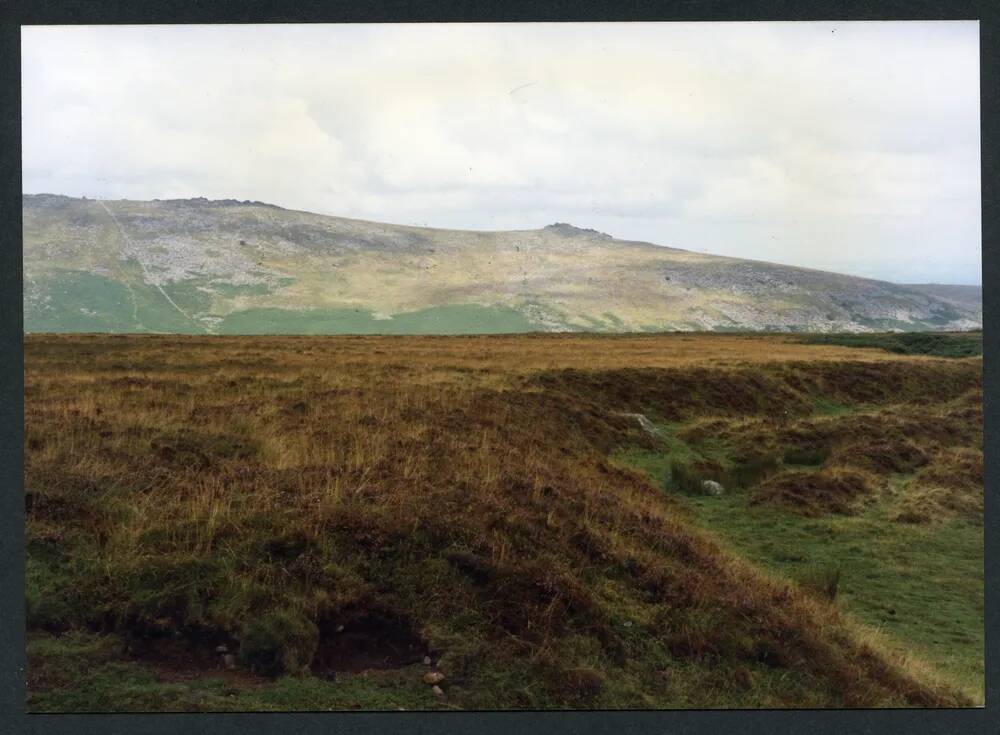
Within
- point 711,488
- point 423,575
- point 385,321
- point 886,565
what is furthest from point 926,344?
point 385,321

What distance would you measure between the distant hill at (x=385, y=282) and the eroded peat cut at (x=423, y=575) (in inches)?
2675

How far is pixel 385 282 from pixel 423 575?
94.4m

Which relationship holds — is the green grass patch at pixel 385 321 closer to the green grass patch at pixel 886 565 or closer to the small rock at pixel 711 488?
the small rock at pixel 711 488

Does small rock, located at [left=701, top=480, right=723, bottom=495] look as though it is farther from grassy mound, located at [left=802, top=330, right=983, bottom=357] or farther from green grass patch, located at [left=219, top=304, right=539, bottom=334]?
green grass patch, located at [left=219, top=304, right=539, bottom=334]

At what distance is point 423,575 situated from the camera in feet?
22.3

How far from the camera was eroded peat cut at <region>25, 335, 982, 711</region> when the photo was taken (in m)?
6.30

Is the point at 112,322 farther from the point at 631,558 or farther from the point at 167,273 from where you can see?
the point at 631,558

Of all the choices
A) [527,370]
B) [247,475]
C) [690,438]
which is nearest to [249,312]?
[527,370]

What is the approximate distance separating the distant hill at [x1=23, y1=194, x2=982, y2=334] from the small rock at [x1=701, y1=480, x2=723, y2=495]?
67.3 metres

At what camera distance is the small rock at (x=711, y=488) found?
1311 cm

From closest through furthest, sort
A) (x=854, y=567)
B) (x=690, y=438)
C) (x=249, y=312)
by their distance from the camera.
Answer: (x=854, y=567), (x=690, y=438), (x=249, y=312)

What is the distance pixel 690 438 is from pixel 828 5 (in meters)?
11.5

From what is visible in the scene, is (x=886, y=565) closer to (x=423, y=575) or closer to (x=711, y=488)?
(x=711, y=488)

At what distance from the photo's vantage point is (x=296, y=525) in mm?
7113
